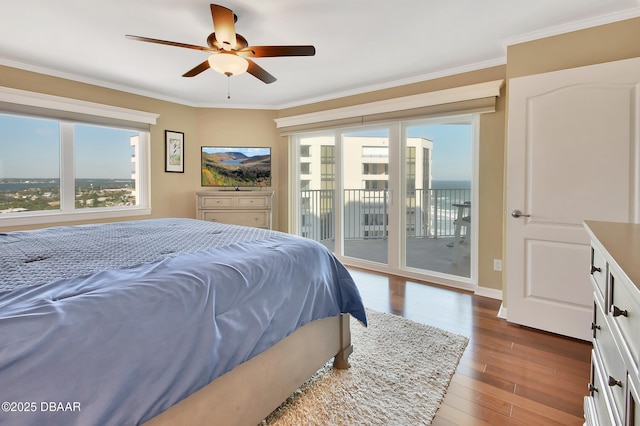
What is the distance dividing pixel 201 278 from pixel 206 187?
394 cm

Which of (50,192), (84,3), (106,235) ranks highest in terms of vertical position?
(84,3)

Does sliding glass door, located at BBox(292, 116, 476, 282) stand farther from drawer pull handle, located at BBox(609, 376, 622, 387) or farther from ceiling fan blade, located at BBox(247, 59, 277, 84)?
drawer pull handle, located at BBox(609, 376, 622, 387)

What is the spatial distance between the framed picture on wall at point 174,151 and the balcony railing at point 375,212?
73.9 inches

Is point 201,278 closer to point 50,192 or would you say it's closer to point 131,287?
point 131,287

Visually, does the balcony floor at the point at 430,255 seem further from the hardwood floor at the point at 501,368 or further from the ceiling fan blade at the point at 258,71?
the ceiling fan blade at the point at 258,71

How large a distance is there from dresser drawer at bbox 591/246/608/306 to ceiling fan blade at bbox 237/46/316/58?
1.89 m

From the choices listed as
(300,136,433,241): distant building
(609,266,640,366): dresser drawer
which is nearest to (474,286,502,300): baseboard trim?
(300,136,433,241): distant building

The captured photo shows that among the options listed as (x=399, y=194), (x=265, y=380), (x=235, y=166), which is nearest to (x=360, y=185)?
(x=399, y=194)

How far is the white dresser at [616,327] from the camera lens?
0.75m

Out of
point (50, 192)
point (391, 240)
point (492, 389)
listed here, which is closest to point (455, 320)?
point (492, 389)

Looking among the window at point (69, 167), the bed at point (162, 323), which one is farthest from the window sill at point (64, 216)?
the bed at point (162, 323)

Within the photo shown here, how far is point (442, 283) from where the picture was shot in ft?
11.8

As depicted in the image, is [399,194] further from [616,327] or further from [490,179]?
[616,327]

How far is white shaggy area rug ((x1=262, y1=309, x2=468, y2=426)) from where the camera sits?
157 cm
